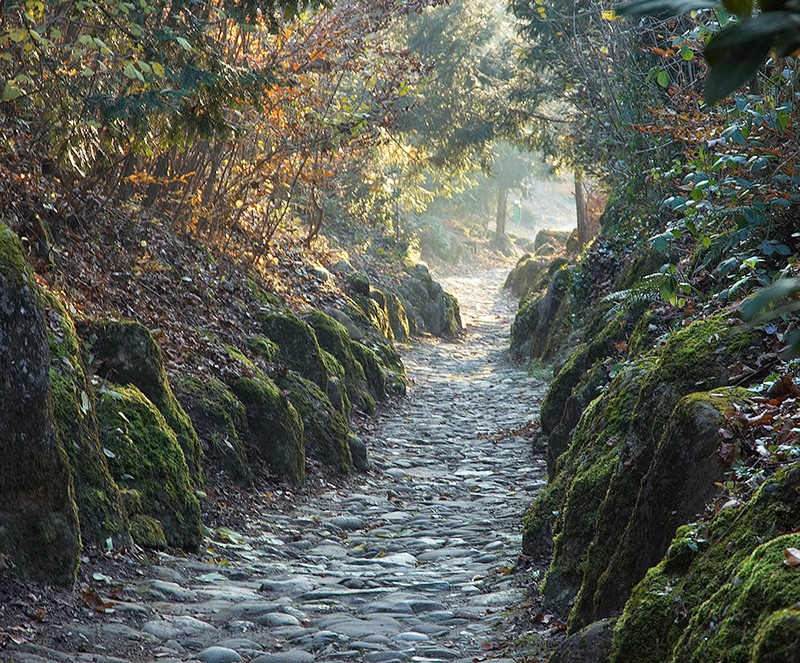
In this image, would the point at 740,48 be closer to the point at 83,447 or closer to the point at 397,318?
the point at 83,447

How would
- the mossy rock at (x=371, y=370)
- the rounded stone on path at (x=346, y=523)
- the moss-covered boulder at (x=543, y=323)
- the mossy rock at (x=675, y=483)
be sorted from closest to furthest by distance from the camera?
the mossy rock at (x=675, y=483), the rounded stone on path at (x=346, y=523), the mossy rock at (x=371, y=370), the moss-covered boulder at (x=543, y=323)

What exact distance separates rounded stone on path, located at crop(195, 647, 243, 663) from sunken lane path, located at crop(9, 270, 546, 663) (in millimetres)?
11

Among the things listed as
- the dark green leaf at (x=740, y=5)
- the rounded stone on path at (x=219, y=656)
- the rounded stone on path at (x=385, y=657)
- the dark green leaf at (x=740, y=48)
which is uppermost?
the dark green leaf at (x=740, y=5)

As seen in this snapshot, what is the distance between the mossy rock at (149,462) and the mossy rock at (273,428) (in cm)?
170

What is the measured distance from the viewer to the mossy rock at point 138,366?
287 inches

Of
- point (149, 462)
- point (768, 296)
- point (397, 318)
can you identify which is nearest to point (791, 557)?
point (768, 296)

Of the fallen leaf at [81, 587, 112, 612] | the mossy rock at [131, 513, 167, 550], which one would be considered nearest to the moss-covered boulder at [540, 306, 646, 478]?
the mossy rock at [131, 513, 167, 550]

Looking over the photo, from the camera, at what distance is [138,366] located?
7.43m

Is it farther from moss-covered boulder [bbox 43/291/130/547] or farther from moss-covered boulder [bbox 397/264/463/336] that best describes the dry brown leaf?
moss-covered boulder [bbox 397/264/463/336]

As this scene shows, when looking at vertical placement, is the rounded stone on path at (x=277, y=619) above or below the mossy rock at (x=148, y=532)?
below

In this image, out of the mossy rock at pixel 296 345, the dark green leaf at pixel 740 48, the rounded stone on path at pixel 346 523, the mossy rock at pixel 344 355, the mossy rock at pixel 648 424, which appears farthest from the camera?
the mossy rock at pixel 344 355

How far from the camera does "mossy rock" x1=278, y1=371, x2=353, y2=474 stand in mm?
9852

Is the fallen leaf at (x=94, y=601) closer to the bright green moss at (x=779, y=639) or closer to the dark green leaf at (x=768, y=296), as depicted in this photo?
the bright green moss at (x=779, y=639)

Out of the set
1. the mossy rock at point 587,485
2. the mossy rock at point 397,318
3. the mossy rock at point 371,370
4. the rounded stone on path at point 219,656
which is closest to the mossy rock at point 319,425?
the mossy rock at point 371,370
